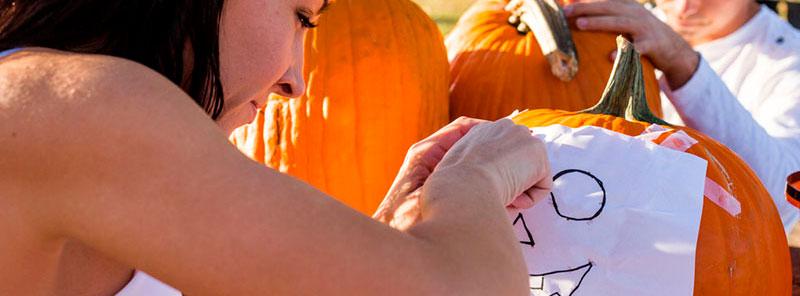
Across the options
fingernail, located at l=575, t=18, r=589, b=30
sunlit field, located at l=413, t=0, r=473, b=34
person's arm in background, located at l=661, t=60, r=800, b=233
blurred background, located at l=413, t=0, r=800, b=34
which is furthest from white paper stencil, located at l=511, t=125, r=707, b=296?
sunlit field, located at l=413, t=0, r=473, b=34

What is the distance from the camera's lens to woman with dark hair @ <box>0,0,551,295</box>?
2.29 ft

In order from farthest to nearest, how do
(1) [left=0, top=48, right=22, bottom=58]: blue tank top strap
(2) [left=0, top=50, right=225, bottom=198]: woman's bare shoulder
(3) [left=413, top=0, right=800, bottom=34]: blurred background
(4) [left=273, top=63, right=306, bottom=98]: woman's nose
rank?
(3) [left=413, top=0, right=800, bottom=34]: blurred background → (4) [left=273, top=63, right=306, bottom=98]: woman's nose → (1) [left=0, top=48, right=22, bottom=58]: blue tank top strap → (2) [left=0, top=50, right=225, bottom=198]: woman's bare shoulder

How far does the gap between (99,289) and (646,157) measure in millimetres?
769

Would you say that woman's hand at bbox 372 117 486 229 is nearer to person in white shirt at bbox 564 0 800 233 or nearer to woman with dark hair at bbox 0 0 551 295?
woman with dark hair at bbox 0 0 551 295

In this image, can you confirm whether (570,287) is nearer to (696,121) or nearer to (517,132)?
(517,132)

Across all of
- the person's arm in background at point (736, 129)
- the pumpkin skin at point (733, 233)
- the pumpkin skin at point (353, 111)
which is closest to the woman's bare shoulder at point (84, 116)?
the pumpkin skin at point (733, 233)

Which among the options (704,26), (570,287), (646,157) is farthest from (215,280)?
(704,26)

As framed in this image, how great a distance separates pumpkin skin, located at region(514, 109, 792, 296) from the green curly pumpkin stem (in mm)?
40

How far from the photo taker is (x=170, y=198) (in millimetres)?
699

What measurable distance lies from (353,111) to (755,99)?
49.0 inches

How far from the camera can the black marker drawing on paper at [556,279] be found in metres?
1.24

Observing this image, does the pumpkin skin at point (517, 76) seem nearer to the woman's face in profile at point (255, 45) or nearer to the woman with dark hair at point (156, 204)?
the woman's face in profile at point (255, 45)

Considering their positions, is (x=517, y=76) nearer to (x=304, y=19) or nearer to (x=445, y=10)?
(x=304, y=19)

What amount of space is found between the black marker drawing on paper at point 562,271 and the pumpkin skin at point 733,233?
0.14m
